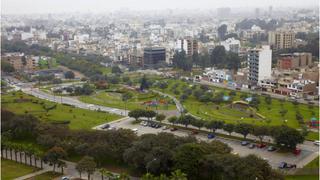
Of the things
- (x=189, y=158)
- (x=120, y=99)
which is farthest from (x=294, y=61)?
(x=189, y=158)

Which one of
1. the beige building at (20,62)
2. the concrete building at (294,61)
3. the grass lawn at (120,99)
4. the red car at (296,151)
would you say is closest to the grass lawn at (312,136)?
the red car at (296,151)

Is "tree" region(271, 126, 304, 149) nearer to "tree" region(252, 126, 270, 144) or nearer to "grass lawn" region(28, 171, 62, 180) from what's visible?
"tree" region(252, 126, 270, 144)

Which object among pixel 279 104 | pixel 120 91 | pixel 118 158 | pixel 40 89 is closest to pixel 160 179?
pixel 118 158

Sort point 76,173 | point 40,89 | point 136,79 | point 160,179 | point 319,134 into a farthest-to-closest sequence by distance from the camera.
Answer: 1. point 136,79
2. point 40,89
3. point 319,134
4. point 76,173
5. point 160,179

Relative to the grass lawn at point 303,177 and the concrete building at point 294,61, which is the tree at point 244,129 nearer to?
the grass lawn at point 303,177

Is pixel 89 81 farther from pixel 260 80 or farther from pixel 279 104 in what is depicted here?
pixel 279 104

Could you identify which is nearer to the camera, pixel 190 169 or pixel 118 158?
pixel 190 169
